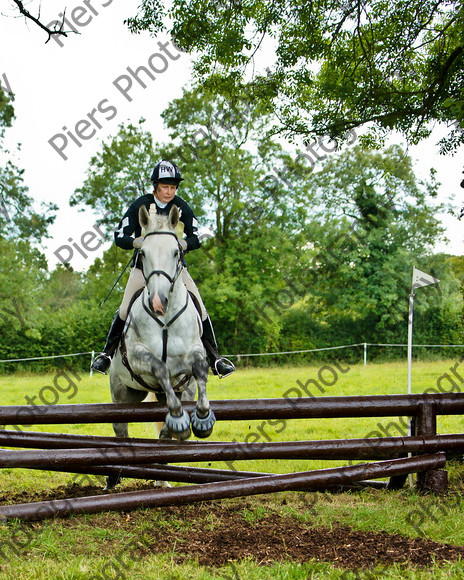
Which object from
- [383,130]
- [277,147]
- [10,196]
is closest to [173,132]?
[277,147]

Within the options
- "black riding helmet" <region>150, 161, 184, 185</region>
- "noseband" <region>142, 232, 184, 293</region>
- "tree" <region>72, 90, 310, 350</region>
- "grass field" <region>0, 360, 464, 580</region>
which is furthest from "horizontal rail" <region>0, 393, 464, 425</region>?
"tree" <region>72, 90, 310, 350</region>

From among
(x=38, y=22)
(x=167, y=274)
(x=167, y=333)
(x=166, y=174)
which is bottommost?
(x=167, y=333)

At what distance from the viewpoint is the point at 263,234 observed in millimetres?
23469

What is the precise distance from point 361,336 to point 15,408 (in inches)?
868

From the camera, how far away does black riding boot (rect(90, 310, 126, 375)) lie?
448 cm

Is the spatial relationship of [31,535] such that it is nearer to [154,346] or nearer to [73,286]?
[154,346]

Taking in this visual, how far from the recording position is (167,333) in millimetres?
3877

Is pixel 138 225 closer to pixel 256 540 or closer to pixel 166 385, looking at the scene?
pixel 166 385

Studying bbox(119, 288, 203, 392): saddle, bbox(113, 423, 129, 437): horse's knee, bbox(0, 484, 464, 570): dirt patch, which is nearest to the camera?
bbox(0, 484, 464, 570): dirt patch

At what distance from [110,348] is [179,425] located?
52.2 inches

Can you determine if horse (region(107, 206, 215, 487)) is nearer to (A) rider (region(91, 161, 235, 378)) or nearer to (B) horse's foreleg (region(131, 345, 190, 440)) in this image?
(B) horse's foreleg (region(131, 345, 190, 440))

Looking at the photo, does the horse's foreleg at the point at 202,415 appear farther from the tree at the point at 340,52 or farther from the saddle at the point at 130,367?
the tree at the point at 340,52

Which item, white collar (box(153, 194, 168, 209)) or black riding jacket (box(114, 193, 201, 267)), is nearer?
black riding jacket (box(114, 193, 201, 267))

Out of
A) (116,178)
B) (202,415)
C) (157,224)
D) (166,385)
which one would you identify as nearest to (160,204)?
(157,224)
